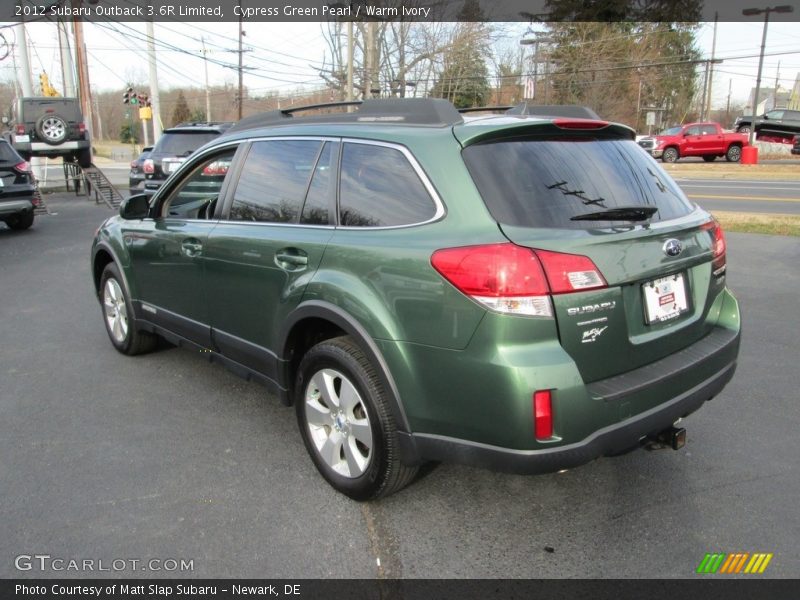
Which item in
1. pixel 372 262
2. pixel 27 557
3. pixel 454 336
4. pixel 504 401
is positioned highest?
pixel 372 262

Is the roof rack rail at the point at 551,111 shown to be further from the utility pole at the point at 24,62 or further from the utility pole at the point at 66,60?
the utility pole at the point at 66,60

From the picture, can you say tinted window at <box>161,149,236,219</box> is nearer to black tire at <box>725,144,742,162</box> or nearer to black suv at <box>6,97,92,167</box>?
black suv at <box>6,97,92,167</box>

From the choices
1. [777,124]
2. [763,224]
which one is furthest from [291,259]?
[777,124]

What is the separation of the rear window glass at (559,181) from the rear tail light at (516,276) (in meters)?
0.17

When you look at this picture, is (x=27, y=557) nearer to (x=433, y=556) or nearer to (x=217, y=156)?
(x=433, y=556)

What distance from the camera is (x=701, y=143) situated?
98.9ft

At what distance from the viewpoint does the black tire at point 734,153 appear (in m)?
30.4

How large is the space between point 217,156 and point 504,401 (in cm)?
269

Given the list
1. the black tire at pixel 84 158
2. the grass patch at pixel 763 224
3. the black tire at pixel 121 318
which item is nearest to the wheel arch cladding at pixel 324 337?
the black tire at pixel 121 318

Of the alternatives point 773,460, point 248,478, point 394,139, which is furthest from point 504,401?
point 773,460

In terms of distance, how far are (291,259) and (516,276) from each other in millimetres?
1282

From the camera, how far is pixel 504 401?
234cm

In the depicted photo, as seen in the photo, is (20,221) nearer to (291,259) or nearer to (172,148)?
(172,148)

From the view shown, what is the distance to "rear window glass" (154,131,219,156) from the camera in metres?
12.3
